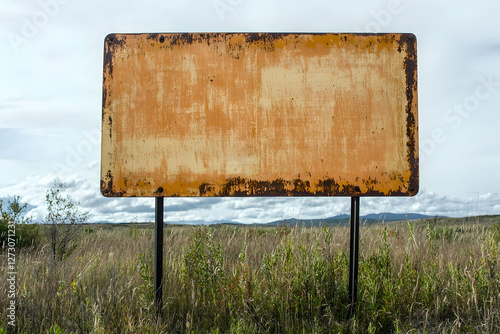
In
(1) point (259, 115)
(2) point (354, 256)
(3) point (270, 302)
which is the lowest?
(3) point (270, 302)

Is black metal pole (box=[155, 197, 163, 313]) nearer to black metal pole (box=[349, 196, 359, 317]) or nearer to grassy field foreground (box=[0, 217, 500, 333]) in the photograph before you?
grassy field foreground (box=[0, 217, 500, 333])

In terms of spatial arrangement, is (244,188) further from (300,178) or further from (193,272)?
(193,272)

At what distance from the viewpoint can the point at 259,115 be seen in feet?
10.3

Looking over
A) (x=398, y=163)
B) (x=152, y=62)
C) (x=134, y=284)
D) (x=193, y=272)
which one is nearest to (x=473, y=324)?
(x=398, y=163)

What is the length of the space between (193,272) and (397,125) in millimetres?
2298

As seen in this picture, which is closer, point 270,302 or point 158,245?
point 270,302

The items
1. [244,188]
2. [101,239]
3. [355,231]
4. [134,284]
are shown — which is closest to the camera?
[244,188]

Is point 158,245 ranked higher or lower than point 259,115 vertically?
lower

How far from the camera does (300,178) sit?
312cm

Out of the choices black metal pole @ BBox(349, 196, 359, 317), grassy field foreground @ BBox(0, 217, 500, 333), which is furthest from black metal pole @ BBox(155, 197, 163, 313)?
black metal pole @ BBox(349, 196, 359, 317)

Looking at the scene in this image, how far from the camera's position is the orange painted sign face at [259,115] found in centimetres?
312

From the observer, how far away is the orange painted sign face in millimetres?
3117

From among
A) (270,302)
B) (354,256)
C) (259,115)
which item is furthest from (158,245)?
(354,256)

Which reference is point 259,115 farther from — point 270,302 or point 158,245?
point 270,302
